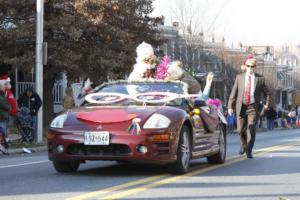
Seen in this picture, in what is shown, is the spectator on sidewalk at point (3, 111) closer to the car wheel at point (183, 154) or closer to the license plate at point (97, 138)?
the car wheel at point (183, 154)

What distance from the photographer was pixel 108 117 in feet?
30.8

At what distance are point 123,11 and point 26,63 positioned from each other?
4.69 metres

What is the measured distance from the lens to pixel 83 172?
1010 centimetres

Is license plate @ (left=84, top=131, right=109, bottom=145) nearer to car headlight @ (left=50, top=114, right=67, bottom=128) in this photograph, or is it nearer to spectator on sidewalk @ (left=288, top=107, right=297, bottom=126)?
car headlight @ (left=50, top=114, right=67, bottom=128)

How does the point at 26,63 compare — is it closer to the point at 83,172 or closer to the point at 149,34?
the point at 149,34

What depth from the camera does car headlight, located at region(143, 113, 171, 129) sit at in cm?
927

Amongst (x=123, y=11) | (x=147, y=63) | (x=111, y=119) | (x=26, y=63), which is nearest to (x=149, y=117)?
(x=111, y=119)

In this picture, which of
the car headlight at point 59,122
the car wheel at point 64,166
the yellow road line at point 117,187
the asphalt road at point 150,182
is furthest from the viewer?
the car wheel at point 64,166

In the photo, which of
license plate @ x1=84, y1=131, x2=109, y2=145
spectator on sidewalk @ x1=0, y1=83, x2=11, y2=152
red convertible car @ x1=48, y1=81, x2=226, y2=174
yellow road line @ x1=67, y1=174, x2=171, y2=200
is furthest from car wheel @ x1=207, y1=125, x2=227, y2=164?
spectator on sidewalk @ x1=0, y1=83, x2=11, y2=152

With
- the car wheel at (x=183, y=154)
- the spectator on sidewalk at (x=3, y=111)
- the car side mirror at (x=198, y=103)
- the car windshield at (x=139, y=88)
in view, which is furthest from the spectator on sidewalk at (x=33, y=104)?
the car wheel at (x=183, y=154)

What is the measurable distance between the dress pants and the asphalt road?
1.14 metres

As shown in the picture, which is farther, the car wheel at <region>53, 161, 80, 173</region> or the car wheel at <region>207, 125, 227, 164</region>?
the car wheel at <region>207, 125, 227, 164</region>

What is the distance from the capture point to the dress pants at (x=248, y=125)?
13.1m

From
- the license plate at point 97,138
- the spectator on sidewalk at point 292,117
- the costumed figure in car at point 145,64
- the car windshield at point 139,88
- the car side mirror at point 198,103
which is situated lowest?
the spectator on sidewalk at point 292,117
